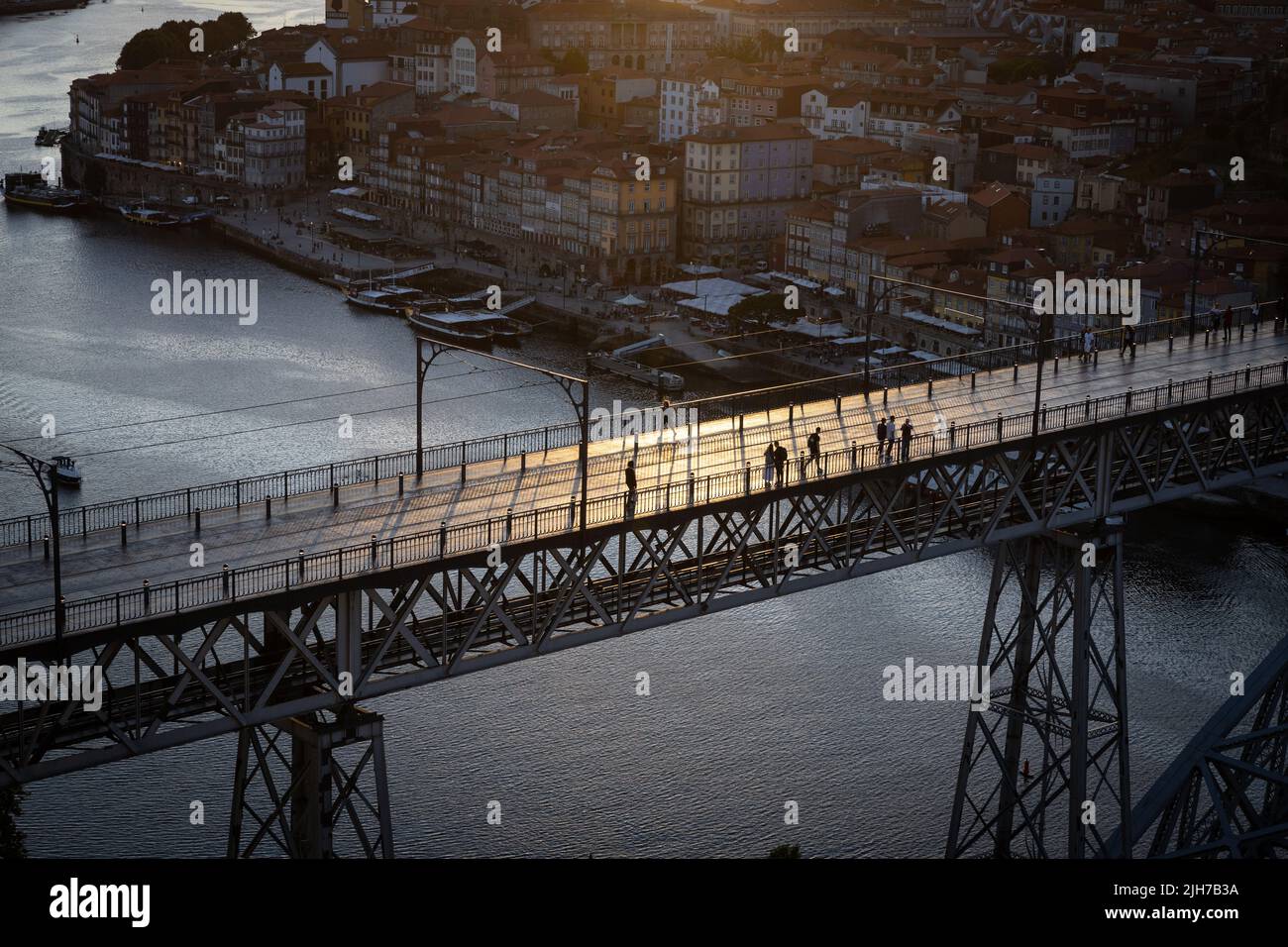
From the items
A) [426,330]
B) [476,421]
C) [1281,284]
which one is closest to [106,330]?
[426,330]

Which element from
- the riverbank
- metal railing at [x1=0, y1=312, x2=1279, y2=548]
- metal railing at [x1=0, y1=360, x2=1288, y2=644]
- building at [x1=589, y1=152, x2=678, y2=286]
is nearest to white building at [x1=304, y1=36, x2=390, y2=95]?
building at [x1=589, y1=152, x2=678, y2=286]

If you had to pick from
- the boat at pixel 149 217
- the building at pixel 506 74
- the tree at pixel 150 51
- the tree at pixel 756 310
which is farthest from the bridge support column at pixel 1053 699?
the tree at pixel 150 51

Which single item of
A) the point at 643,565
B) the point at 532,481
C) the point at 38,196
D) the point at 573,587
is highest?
the point at 532,481

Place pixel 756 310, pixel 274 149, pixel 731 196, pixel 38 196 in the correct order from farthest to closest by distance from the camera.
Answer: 1. pixel 274 149
2. pixel 38 196
3. pixel 731 196
4. pixel 756 310

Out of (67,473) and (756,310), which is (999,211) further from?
(67,473)

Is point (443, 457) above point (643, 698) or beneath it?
above

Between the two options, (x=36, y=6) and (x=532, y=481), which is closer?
(x=532, y=481)

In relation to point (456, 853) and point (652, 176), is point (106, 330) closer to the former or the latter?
point (652, 176)

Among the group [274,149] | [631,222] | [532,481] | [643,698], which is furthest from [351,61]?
[532,481]
